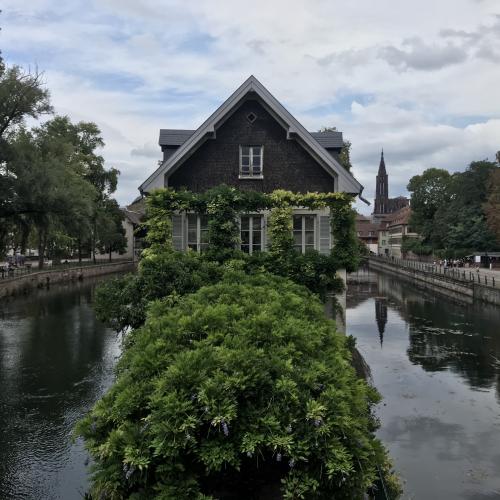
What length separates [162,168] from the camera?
58.3ft

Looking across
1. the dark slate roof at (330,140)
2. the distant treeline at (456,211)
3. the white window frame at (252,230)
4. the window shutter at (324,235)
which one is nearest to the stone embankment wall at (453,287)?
the distant treeline at (456,211)

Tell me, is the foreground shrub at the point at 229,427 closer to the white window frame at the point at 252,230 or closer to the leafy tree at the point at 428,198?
the white window frame at the point at 252,230

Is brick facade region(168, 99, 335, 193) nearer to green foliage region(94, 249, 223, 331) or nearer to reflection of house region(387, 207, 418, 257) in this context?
green foliage region(94, 249, 223, 331)

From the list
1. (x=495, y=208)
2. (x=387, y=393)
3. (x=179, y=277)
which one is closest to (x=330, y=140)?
(x=179, y=277)

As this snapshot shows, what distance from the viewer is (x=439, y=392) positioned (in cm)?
1855

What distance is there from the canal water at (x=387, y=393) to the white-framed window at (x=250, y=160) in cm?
926

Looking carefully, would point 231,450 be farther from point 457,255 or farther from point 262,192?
point 457,255

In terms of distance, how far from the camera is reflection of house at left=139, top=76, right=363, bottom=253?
18.0 m

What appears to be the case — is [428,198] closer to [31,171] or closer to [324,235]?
[31,171]

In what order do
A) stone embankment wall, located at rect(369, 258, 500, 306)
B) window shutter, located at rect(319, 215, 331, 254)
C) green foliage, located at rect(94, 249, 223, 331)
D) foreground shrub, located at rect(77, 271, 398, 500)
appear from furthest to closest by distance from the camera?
stone embankment wall, located at rect(369, 258, 500, 306), window shutter, located at rect(319, 215, 331, 254), green foliage, located at rect(94, 249, 223, 331), foreground shrub, located at rect(77, 271, 398, 500)

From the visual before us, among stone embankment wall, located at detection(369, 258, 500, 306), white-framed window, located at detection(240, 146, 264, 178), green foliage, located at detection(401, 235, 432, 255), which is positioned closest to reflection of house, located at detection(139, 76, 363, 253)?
white-framed window, located at detection(240, 146, 264, 178)

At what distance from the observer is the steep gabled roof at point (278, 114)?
17703mm

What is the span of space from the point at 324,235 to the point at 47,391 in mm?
11109

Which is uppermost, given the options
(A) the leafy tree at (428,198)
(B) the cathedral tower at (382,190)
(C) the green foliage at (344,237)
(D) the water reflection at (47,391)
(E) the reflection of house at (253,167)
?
(B) the cathedral tower at (382,190)
